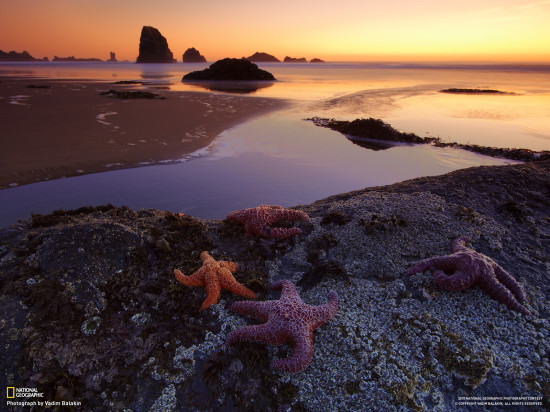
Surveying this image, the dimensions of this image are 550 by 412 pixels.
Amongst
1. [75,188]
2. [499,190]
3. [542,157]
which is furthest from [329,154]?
[75,188]

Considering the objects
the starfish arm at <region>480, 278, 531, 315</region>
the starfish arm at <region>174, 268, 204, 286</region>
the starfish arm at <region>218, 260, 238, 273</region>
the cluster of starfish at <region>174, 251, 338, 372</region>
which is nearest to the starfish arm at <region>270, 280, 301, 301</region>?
the cluster of starfish at <region>174, 251, 338, 372</region>

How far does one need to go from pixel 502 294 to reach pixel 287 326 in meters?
2.32

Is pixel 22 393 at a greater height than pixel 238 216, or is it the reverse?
pixel 238 216

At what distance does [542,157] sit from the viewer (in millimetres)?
8828

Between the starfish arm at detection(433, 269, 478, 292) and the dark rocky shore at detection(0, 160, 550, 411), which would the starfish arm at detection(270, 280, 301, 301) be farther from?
the starfish arm at detection(433, 269, 478, 292)

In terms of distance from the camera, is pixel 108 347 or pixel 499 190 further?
pixel 499 190

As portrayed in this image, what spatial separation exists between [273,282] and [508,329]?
2.42 meters

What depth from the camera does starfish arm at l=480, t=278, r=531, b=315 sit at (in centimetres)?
316

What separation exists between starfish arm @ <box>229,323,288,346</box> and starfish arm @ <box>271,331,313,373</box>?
0.14m

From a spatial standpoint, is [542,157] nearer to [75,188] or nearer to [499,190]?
[499,190]

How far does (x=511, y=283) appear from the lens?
335cm

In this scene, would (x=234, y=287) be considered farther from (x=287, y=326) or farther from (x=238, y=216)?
(x=238, y=216)

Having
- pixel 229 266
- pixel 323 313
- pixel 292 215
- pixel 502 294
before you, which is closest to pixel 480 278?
pixel 502 294

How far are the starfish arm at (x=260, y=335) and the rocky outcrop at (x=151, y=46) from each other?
117575 millimetres
